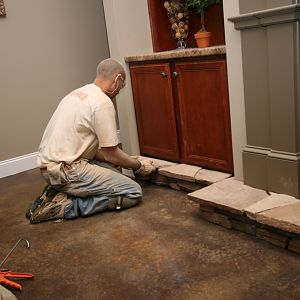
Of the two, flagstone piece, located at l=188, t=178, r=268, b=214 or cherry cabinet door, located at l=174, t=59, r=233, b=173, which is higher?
cherry cabinet door, located at l=174, t=59, r=233, b=173

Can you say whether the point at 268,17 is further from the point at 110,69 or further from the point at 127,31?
the point at 127,31

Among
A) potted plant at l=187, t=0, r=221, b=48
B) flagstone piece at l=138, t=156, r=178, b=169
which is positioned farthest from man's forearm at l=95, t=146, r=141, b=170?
potted plant at l=187, t=0, r=221, b=48

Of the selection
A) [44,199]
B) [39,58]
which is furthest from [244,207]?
[39,58]

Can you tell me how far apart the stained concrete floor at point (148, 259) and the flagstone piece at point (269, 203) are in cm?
17

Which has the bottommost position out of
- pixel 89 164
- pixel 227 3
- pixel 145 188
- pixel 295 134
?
pixel 145 188

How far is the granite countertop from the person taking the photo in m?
2.44

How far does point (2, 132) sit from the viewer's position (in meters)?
3.68

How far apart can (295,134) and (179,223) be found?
32.4 inches

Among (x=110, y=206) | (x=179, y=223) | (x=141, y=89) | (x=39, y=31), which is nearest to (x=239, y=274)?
(x=179, y=223)

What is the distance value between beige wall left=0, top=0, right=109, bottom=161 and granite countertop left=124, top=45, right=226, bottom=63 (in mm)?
1081

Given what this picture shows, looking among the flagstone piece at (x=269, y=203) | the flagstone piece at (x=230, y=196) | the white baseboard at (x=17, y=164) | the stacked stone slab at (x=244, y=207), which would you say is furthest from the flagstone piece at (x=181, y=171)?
the white baseboard at (x=17, y=164)

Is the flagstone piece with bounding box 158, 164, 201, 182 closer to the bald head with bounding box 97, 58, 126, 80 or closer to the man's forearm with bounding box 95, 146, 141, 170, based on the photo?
the man's forearm with bounding box 95, 146, 141, 170

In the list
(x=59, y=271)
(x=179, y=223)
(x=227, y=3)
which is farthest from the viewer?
(x=179, y=223)

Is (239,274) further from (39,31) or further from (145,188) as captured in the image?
(39,31)
